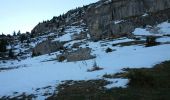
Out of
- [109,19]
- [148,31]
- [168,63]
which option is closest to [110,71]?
[168,63]

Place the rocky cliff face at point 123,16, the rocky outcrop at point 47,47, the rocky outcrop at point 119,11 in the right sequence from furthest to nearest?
1. the rocky outcrop at point 119,11
2. the rocky outcrop at point 47,47
3. the rocky cliff face at point 123,16

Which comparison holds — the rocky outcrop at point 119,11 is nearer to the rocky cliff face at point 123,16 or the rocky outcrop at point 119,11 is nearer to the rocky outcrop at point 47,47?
the rocky cliff face at point 123,16

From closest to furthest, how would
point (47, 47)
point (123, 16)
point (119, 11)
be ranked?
point (47, 47) → point (123, 16) → point (119, 11)

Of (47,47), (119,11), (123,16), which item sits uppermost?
(119,11)

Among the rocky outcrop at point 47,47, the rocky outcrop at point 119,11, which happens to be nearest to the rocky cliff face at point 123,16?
the rocky outcrop at point 119,11

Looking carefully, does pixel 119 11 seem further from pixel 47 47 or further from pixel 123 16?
pixel 47 47

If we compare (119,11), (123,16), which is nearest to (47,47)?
(123,16)

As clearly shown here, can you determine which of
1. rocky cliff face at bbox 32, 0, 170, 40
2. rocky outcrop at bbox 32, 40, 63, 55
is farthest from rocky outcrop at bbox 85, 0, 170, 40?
rocky outcrop at bbox 32, 40, 63, 55

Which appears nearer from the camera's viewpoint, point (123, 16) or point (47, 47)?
point (47, 47)

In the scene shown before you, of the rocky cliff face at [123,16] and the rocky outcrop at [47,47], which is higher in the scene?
the rocky cliff face at [123,16]

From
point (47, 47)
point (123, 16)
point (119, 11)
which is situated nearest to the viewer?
point (47, 47)

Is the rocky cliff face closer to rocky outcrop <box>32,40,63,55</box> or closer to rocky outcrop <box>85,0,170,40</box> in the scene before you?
rocky outcrop <box>85,0,170,40</box>

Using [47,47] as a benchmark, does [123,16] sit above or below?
above

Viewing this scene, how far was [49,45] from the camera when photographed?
326ft
